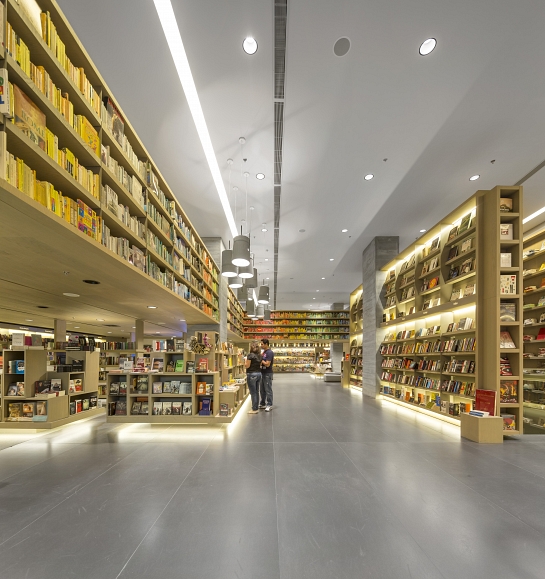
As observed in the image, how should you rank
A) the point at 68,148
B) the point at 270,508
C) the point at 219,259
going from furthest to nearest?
1. the point at 219,259
2. the point at 68,148
3. the point at 270,508

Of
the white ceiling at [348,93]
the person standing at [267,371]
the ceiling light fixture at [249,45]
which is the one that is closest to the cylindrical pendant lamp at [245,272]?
the person standing at [267,371]

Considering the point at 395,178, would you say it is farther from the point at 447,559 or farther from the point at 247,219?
the point at 447,559

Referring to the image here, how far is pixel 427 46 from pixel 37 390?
7.52m

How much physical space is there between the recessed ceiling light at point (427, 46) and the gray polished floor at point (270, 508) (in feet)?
15.5

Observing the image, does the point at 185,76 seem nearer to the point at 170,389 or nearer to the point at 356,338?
the point at 170,389

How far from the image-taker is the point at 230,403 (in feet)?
20.4

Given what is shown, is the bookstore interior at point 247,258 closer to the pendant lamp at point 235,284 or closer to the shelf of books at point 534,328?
the shelf of books at point 534,328

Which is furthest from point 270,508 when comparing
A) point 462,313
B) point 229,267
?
point 462,313

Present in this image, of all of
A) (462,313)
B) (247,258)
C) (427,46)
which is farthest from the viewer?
(462,313)

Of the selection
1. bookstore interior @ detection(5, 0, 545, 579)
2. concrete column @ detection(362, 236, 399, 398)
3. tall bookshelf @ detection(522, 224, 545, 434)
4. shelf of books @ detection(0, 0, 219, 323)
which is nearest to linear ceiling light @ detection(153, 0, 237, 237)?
bookstore interior @ detection(5, 0, 545, 579)

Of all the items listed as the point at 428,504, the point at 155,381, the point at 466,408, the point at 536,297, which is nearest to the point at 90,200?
the point at 155,381

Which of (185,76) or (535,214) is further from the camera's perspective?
(535,214)

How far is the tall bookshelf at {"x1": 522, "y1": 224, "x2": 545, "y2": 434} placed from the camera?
766 centimetres

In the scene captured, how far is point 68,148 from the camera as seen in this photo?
3.17 m
